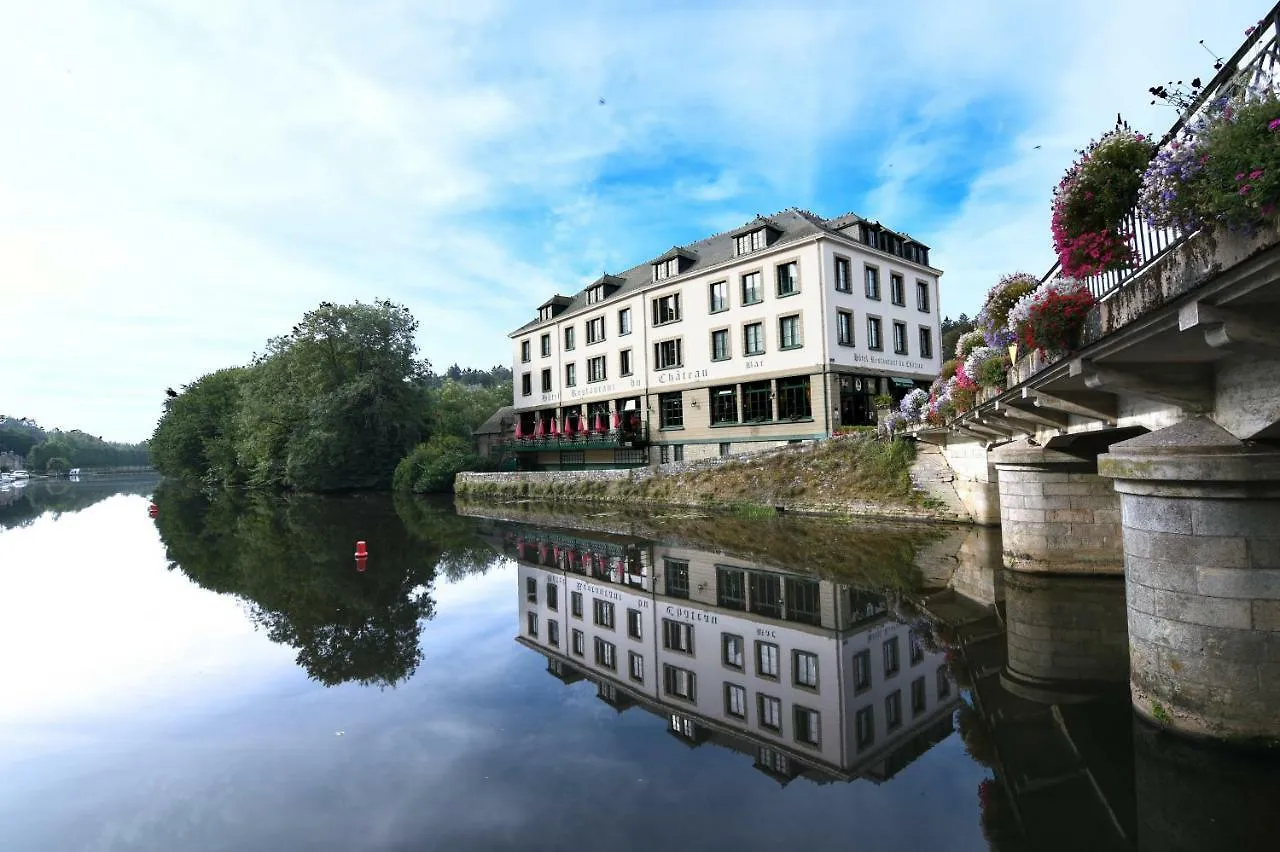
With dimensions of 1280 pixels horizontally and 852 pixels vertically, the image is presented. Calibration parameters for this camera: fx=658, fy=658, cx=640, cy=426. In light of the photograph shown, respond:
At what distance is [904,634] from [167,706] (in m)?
9.79

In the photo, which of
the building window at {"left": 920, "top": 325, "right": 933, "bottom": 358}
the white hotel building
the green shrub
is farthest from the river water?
the green shrub

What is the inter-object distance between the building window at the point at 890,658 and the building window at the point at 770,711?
1.58 m

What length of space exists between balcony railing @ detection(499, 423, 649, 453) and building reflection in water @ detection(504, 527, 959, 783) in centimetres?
2078

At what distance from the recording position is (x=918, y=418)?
2017 centimetres

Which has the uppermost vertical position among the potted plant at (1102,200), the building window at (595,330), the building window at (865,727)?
the building window at (595,330)

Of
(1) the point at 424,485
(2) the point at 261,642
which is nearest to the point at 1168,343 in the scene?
(2) the point at 261,642

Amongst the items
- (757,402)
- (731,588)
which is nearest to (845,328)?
(757,402)

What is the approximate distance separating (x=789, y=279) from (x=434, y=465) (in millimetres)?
25624

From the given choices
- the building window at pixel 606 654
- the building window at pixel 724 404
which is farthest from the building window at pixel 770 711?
the building window at pixel 724 404

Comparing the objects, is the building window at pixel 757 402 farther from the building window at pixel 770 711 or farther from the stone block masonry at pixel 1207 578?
the stone block masonry at pixel 1207 578

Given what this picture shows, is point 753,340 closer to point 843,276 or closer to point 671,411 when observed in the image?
point 843,276

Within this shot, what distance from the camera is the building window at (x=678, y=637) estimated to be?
32.2 feet

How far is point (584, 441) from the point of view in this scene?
38.2 meters

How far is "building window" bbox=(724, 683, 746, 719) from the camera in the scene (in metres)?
7.36
